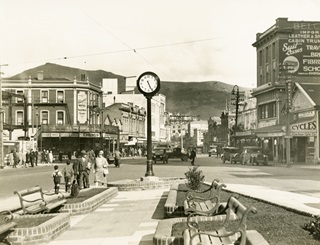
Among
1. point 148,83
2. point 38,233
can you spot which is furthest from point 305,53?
point 38,233

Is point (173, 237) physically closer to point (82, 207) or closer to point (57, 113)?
point (82, 207)

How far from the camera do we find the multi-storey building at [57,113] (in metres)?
70.0

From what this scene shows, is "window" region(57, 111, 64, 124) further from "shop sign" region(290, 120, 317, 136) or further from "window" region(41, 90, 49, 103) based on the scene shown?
"shop sign" region(290, 120, 317, 136)

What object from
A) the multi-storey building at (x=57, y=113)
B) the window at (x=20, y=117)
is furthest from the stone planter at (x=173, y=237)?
the window at (x=20, y=117)

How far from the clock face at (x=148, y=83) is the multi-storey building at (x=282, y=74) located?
2551 centimetres

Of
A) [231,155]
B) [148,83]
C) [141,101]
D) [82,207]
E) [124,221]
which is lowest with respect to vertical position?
[231,155]

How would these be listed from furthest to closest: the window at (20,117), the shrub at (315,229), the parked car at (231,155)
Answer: the window at (20,117), the parked car at (231,155), the shrub at (315,229)

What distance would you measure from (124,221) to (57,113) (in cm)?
6318

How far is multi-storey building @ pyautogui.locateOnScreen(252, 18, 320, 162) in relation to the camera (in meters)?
49.8

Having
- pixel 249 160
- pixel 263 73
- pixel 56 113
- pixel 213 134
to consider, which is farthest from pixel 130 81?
pixel 249 160

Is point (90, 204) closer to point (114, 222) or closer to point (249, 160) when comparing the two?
point (114, 222)

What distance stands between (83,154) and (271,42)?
152 ft

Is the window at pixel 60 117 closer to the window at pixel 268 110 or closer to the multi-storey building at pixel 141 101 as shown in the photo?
the multi-storey building at pixel 141 101

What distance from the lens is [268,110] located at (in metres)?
64.9
